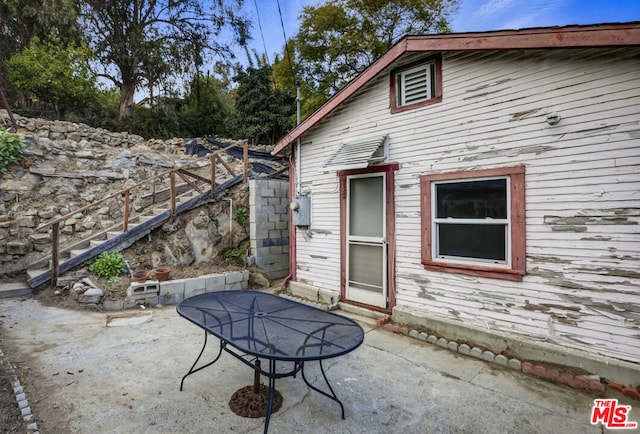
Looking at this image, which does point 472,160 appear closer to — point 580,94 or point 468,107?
point 468,107

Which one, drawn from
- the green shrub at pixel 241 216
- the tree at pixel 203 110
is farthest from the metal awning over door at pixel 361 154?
the tree at pixel 203 110

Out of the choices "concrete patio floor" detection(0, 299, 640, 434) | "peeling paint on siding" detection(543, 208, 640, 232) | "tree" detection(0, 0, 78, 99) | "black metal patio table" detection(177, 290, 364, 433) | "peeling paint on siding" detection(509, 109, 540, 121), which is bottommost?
"concrete patio floor" detection(0, 299, 640, 434)

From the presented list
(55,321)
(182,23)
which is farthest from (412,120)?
(182,23)

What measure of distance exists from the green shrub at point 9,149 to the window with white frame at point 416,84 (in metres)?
7.83

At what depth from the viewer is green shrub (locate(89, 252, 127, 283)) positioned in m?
5.21

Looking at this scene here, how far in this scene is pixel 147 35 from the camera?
48.1 ft

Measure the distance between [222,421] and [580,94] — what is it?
4305 millimetres

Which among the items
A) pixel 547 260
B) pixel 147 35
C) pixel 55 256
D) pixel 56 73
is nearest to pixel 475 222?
pixel 547 260

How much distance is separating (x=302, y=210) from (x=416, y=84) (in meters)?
2.73

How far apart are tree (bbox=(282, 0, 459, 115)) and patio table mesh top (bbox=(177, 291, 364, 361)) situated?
50.8 feet

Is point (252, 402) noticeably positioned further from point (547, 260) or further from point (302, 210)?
point (302, 210)

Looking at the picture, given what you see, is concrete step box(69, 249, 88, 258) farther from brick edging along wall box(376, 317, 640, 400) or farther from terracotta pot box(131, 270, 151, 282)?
brick edging along wall box(376, 317, 640, 400)

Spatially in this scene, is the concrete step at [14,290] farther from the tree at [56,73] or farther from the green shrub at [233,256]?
the tree at [56,73]

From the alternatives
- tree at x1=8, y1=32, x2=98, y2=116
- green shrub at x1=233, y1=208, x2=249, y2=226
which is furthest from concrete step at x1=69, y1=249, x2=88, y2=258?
tree at x1=8, y1=32, x2=98, y2=116
